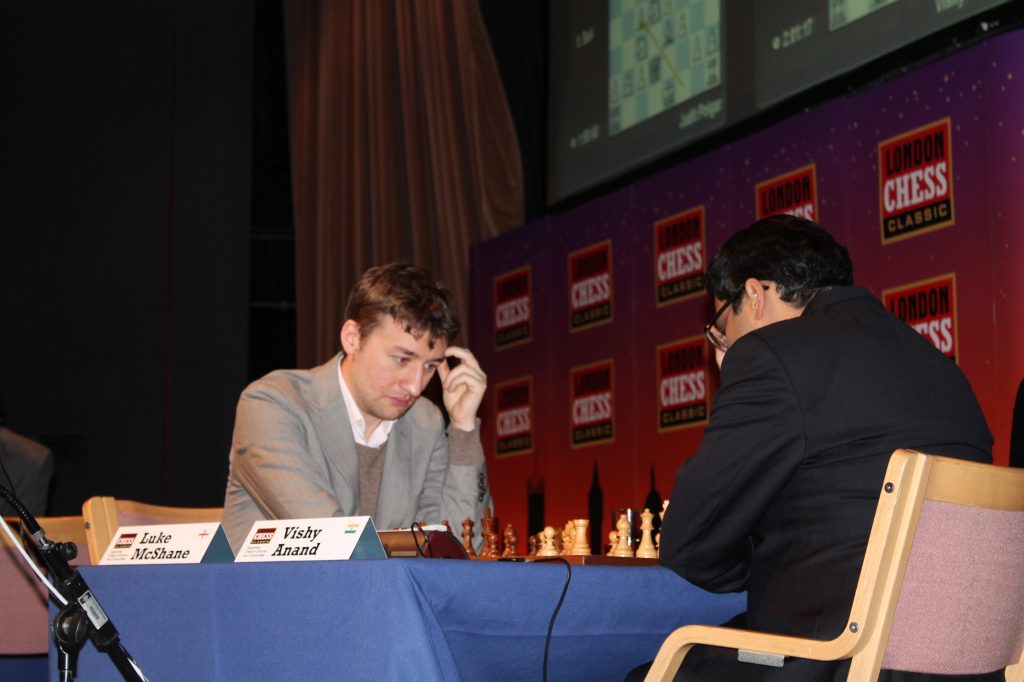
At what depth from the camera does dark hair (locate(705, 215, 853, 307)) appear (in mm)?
2225

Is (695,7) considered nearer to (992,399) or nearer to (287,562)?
(992,399)

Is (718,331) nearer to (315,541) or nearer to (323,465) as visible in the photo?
(323,465)

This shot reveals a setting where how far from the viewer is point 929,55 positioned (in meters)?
3.98

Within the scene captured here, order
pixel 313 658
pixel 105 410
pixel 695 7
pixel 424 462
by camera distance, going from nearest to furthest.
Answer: pixel 313 658 → pixel 424 462 → pixel 695 7 → pixel 105 410

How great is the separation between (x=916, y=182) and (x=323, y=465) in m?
2.33

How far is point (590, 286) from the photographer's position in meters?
5.77

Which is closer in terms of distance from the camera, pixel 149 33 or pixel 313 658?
pixel 313 658

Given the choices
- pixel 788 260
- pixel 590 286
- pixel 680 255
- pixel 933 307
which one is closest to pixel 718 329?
pixel 788 260

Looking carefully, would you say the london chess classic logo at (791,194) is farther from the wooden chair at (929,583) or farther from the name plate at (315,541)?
the name plate at (315,541)

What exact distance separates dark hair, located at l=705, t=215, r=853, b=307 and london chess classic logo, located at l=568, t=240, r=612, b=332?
3314 mm

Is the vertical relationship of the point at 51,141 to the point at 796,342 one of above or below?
above

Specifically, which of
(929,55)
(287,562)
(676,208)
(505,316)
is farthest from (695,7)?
(287,562)

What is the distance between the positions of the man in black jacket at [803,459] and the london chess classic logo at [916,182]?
2.07 meters

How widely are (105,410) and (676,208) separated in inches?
176
